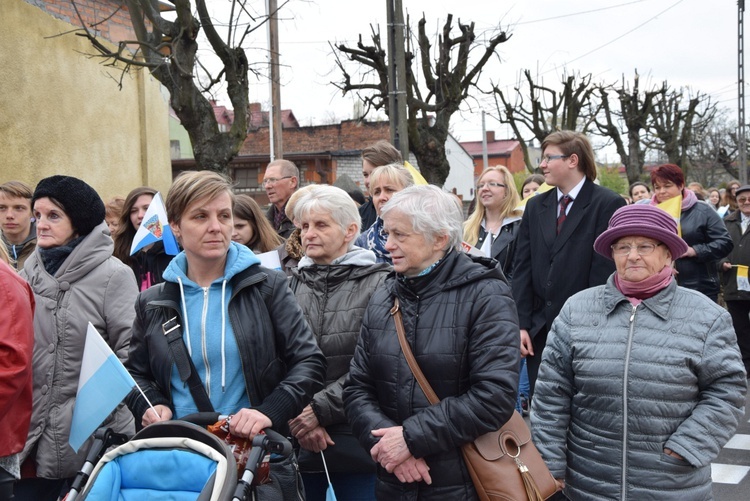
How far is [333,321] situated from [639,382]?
4.71ft

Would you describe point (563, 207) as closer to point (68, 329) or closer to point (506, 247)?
point (506, 247)

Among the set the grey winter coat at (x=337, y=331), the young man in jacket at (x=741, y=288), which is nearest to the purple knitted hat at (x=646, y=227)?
the grey winter coat at (x=337, y=331)

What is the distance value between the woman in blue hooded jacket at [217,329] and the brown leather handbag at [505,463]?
51 cm

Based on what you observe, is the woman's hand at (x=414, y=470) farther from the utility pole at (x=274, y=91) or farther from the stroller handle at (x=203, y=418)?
the utility pole at (x=274, y=91)

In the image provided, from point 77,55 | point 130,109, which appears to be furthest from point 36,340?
point 130,109

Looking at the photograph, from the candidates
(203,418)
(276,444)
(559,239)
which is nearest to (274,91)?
(559,239)

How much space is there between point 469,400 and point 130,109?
1315 centimetres

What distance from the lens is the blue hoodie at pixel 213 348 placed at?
126 inches

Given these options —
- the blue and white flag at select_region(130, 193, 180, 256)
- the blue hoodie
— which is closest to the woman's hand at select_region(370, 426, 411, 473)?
the blue hoodie

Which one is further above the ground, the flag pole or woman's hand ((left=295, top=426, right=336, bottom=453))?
the flag pole

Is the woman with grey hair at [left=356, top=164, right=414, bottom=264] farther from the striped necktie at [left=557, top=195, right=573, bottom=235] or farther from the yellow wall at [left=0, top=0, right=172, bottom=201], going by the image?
the yellow wall at [left=0, top=0, right=172, bottom=201]

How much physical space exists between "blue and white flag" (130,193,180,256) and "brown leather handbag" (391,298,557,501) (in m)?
2.94

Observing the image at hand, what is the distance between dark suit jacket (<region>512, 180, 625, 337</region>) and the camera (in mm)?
5074

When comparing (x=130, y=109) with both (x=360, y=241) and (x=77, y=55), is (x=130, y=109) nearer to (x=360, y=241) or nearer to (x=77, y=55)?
(x=77, y=55)
